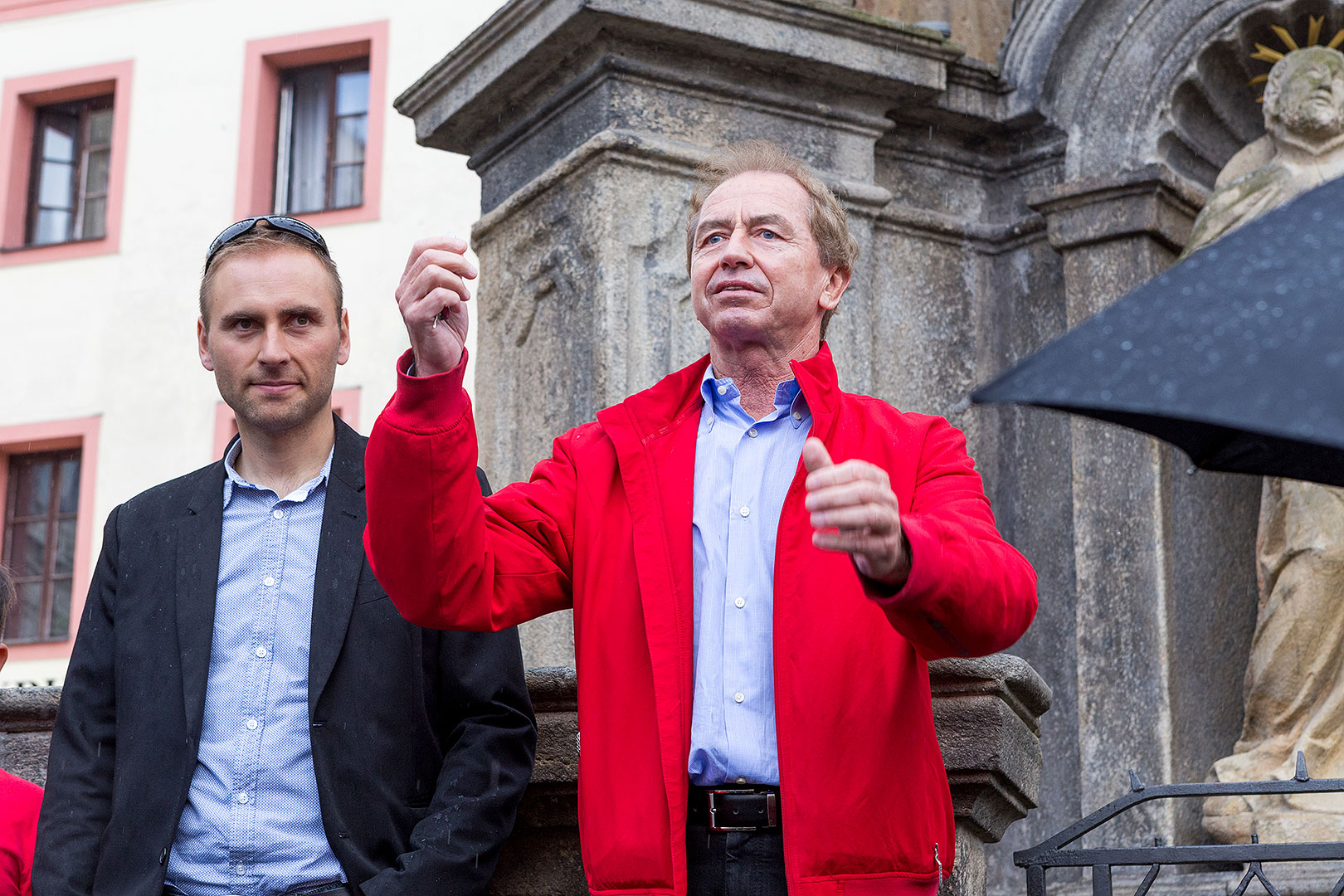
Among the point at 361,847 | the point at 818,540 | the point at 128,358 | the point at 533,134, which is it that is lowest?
the point at 361,847

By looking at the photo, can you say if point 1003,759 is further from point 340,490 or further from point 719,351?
point 340,490

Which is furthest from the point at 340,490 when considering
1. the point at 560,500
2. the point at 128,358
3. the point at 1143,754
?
the point at 128,358

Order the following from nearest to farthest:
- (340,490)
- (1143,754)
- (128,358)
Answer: (340,490) → (1143,754) → (128,358)

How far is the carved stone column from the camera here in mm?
4965

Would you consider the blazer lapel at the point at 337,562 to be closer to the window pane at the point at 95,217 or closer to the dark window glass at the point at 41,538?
the dark window glass at the point at 41,538

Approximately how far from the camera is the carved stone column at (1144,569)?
4.96m

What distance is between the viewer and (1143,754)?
495cm

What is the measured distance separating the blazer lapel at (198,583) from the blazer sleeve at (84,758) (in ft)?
0.44

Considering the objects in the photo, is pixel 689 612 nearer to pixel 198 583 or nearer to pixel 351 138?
pixel 198 583

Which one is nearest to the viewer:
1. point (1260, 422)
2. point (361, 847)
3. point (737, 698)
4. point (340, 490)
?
point (1260, 422)

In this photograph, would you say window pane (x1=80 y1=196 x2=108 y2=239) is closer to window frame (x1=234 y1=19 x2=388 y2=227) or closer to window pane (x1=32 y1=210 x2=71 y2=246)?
window pane (x1=32 y1=210 x2=71 y2=246)

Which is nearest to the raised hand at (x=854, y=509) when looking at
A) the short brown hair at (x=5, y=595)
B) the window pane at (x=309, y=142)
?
the short brown hair at (x=5, y=595)

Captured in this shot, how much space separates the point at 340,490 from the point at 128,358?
1622 cm

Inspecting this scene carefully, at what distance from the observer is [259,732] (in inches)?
105
